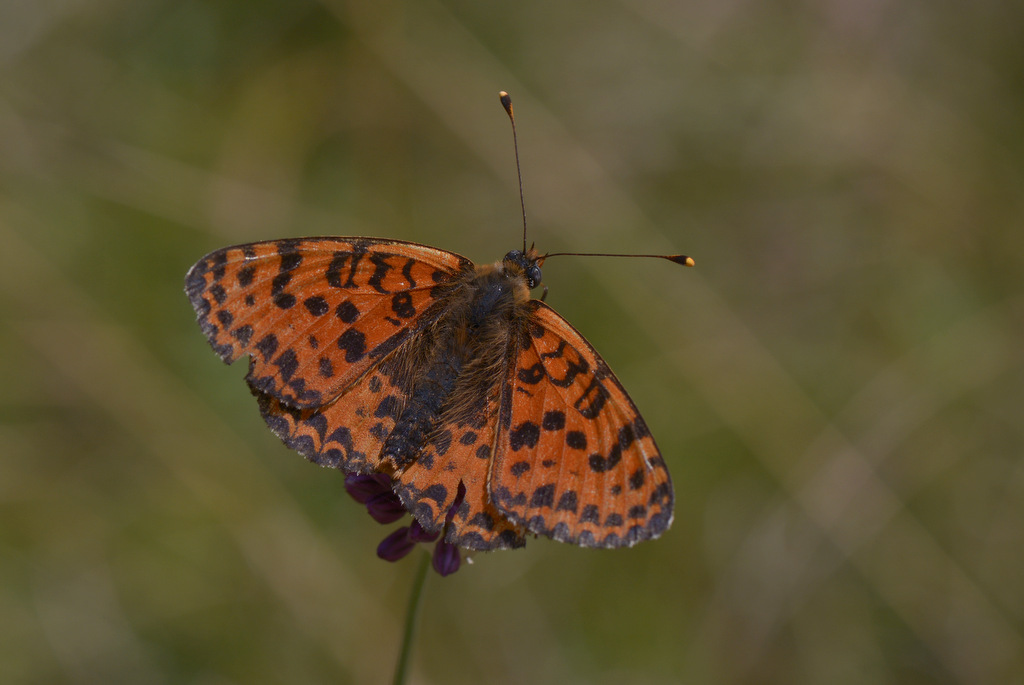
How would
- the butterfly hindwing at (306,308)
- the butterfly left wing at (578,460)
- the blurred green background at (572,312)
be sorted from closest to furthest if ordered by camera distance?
the butterfly left wing at (578,460) → the butterfly hindwing at (306,308) → the blurred green background at (572,312)

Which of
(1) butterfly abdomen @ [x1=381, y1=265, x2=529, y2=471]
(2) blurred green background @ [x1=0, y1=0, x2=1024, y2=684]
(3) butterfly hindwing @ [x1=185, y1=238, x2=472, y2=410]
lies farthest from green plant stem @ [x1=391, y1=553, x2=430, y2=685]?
(2) blurred green background @ [x1=0, y1=0, x2=1024, y2=684]

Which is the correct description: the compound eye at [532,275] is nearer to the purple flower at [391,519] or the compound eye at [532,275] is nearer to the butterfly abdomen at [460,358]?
the butterfly abdomen at [460,358]

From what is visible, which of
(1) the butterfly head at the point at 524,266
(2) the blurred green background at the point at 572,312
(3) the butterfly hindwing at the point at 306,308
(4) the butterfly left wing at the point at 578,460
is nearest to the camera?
(4) the butterfly left wing at the point at 578,460

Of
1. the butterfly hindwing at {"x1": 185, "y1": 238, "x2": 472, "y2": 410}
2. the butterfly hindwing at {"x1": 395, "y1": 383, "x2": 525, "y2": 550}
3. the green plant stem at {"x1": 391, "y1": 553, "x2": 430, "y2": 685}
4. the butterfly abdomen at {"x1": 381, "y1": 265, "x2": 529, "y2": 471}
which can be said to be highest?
the butterfly hindwing at {"x1": 185, "y1": 238, "x2": 472, "y2": 410}

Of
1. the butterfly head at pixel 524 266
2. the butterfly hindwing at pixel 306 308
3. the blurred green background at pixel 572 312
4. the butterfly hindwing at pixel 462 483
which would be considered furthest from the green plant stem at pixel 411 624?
the blurred green background at pixel 572 312

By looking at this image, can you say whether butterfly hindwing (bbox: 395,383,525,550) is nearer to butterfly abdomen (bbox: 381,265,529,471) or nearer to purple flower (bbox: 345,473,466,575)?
butterfly abdomen (bbox: 381,265,529,471)

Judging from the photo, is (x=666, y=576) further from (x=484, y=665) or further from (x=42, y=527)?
(x=42, y=527)
